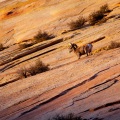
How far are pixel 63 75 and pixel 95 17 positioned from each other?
12.0 metres

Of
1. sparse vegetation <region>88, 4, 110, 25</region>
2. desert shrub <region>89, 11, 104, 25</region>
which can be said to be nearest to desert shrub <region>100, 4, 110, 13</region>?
sparse vegetation <region>88, 4, 110, 25</region>

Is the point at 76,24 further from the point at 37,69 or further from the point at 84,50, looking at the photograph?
the point at 37,69

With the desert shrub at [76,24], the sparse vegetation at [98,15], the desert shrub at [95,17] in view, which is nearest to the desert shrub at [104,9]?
the sparse vegetation at [98,15]

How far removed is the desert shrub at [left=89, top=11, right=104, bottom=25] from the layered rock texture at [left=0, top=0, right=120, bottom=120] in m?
0.39

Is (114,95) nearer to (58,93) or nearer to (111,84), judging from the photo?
(111,84)

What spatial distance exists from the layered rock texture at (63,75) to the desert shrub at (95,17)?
1.27ft

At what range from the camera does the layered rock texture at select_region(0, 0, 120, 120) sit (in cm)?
909

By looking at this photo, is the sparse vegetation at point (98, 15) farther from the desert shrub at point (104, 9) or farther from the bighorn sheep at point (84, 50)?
the bighorn sheep at point (84, 50)

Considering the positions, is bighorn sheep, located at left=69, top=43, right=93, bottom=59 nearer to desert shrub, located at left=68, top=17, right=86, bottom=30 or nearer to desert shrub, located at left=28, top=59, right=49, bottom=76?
desert shrub, located at left=28, top=59, right=49, bottom=76

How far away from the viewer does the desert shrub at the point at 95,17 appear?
78.2 feet

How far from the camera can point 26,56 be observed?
20281mm

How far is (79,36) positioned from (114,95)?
11.5 metres

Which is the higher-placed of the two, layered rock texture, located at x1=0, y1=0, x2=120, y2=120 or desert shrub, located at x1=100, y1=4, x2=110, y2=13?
layered rock texture, located at x1=0, y1=0, x2=120, y2=120

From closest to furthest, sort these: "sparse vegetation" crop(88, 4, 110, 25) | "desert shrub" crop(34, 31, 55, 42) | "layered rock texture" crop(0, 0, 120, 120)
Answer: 1. "layered rock texture" crop(0, 0, 120, 120)
2. "desert shrub" crop(34, 31, 55, 42)
3. "sparse vegetation" crop(88, 4, 110, 25)
